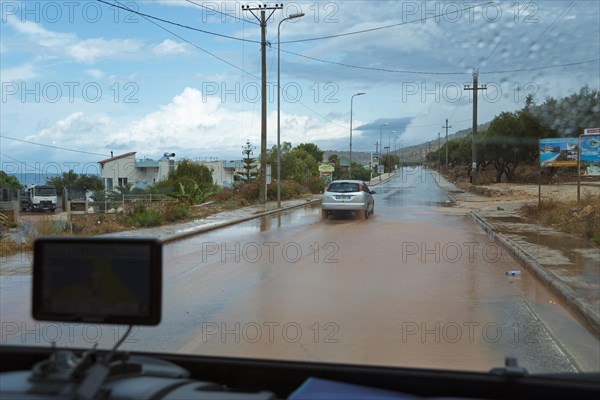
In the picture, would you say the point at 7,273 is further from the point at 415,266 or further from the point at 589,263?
the point at 589,263

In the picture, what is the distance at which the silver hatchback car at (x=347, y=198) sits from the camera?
2492 centimetres

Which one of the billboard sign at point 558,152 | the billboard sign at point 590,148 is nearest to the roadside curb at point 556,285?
the billboard sign at point 590,148

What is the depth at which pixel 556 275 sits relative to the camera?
34.2ft

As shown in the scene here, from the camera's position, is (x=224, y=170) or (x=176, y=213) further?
(x=224, y=170)

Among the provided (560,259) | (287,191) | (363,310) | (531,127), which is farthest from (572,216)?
(531,127)

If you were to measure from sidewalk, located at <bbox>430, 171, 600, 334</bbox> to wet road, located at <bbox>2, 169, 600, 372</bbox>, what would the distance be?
26 cm

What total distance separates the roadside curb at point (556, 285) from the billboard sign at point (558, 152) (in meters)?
8.48

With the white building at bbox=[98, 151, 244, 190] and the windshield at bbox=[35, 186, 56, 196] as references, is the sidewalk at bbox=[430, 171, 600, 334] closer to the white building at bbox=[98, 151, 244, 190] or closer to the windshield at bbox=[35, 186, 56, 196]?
the windshield at bbox=[35, 186, 56, 196]

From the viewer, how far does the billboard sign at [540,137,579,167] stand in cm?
2338

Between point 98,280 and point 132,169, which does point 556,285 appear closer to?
point 98,280

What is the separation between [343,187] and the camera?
1004 inches

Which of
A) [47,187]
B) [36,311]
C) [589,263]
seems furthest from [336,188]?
[47,187]

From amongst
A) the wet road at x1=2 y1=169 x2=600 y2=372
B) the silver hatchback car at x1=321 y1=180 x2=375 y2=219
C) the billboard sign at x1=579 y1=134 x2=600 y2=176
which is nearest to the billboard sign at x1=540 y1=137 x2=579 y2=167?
the billboard sign at x1=579 y1=134 x2=600 y2=176

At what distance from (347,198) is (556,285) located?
1570 centimetres
